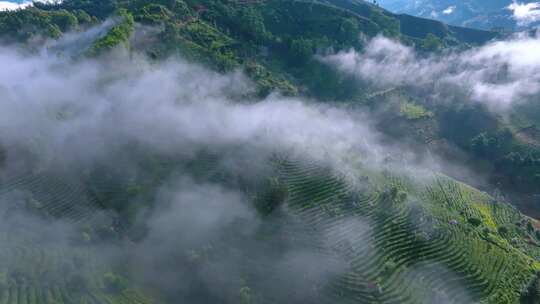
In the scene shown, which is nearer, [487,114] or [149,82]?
[149,82]

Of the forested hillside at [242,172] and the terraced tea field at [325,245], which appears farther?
the forested hillside at [242,172]

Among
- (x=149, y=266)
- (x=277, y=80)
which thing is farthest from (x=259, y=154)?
(x=277, y=80)

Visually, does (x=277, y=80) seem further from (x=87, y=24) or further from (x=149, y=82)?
(x=87, y=24)

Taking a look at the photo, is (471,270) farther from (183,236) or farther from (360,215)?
(183,236)

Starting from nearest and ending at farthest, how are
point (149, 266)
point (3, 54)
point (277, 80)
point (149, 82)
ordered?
point (149, 266)
point (149, 82)
point (3, 54)
point (277, 80)

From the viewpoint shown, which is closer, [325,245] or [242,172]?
[325,245]

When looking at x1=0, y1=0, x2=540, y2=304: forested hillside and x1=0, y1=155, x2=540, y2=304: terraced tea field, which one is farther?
x1=0, y1=0, x2=540, y2=304: forested hillside

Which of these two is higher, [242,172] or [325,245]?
[242,172]

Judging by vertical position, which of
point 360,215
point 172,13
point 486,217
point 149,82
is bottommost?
point 486,217

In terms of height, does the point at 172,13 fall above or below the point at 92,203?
above

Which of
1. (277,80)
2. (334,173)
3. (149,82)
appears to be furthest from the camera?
(277,80)
